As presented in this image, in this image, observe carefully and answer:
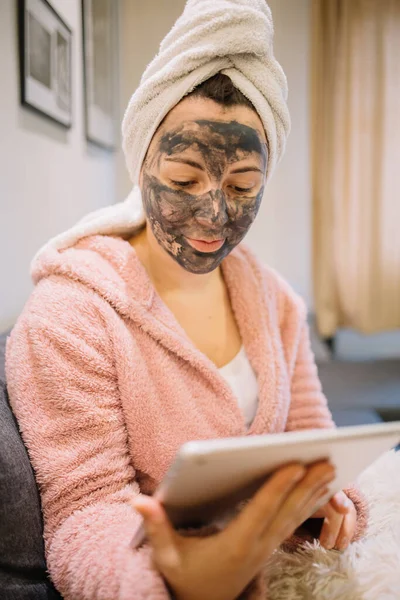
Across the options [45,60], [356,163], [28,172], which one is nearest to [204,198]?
[28,172]

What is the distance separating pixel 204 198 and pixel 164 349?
0.24 meters

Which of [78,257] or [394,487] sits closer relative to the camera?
[78,257]

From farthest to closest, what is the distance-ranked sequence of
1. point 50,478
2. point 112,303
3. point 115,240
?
point 115,240
point 112,303
point 50,478

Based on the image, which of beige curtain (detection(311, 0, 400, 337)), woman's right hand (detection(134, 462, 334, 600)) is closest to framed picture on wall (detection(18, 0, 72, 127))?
woman's right hand (detection(134, 462, 334, 600))

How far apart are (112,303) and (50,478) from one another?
0.85ft

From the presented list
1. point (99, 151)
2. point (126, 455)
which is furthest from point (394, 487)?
point (99, 151)

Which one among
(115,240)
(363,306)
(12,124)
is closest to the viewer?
(115,240)

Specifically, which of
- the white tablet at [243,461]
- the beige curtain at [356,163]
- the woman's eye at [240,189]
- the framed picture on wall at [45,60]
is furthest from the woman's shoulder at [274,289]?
the beige curtain at [356,163]

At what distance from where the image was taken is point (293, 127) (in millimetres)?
2643

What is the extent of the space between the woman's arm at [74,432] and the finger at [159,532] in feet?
0.15

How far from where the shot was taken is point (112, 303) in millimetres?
771

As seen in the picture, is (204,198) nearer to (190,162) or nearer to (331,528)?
(190,162)

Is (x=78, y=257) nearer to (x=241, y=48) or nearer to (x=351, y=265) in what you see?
(x=241, y=48)

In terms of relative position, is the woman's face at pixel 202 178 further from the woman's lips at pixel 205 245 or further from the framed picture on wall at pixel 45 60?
the framed picture on wall at pixel 45 60
